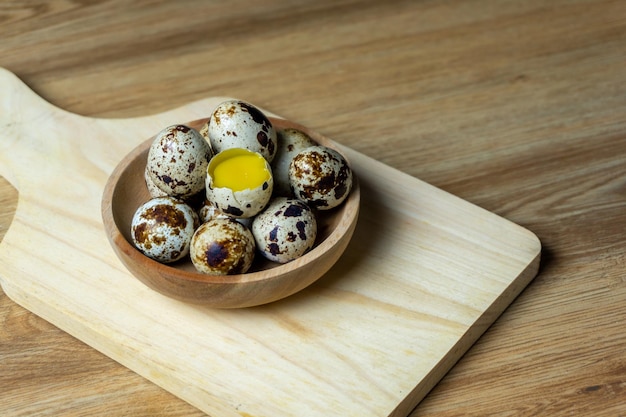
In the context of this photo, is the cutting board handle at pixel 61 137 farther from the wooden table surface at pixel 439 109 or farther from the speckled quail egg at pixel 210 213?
the speckled quail egg at pixel 210 213

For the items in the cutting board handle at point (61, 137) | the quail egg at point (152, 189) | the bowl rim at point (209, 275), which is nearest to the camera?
the bowl rim at point (209, 275)

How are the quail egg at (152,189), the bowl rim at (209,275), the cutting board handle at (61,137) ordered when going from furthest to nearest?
the cutting board handle at (61,137), the quail egg at (152,189), the bowl rim at (209,275)

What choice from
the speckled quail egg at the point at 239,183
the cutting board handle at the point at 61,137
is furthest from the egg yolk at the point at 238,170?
the cutting board handle at the point at 61,137

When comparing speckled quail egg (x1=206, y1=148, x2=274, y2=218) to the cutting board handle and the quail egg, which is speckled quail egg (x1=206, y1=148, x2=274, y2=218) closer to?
the quail egg

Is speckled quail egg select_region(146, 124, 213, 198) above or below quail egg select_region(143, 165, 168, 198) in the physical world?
above

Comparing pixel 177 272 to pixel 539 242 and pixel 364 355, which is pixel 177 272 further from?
pixel 539 242

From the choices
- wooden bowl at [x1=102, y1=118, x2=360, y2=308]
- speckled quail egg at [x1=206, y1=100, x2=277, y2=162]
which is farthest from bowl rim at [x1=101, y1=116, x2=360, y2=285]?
speckled quail egg at [x1=206, y1=100, x2=277, y2=162]
